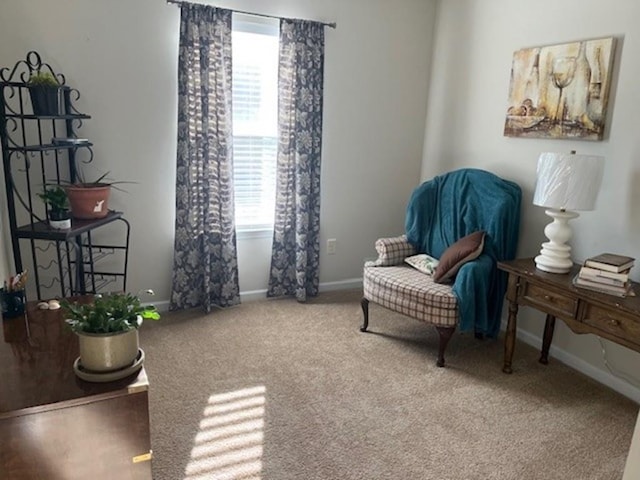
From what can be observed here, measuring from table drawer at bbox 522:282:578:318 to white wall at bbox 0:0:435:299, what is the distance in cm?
173

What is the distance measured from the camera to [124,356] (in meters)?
1.32

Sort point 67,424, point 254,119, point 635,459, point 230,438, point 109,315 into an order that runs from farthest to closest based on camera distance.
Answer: point 254,119
point 230,438
point 109,315
point 67,424
point 635,459

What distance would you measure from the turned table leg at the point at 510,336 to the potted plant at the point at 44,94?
9.04 ft

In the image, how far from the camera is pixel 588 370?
2732 mm

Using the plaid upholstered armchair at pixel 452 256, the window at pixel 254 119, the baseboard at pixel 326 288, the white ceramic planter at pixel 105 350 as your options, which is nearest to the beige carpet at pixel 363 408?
the plaid upholstered armchair at pixel 452 256

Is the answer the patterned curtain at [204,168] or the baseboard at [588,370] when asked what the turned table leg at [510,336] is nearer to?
the baseboard at [588,370]

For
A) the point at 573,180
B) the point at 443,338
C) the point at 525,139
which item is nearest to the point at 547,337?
the point at 443,338

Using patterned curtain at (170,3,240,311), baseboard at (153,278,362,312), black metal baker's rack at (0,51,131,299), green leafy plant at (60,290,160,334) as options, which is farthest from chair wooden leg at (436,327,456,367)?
black metal baker's rack at (0,51,131,299)

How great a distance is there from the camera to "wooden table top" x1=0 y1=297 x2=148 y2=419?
3.96ft

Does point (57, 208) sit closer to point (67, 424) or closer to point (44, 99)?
point (44, 99)

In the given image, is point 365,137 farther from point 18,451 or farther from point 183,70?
point 18,451

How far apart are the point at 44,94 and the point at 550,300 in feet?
9.45

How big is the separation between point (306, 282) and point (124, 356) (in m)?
2.51

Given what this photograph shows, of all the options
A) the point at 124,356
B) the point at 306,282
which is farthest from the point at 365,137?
the point at 124,356
